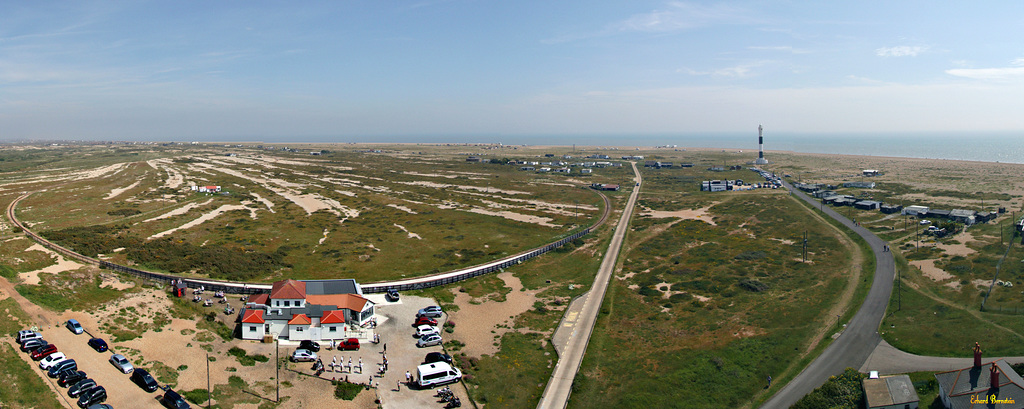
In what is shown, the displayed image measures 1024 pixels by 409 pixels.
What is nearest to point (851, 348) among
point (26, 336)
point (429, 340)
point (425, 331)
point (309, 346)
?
point (429, 340)

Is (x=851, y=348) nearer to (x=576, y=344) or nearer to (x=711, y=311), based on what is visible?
(x=711, y=311)

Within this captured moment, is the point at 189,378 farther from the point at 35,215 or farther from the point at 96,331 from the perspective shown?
the point at 35,215

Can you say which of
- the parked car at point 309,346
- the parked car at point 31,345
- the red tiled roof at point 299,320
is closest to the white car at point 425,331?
A: the parked car at point 309,346

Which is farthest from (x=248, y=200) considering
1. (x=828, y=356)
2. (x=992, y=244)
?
(x=992, y=244)

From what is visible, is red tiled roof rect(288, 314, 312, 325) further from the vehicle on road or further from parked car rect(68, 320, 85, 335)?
parked car rect(68, 320, 85, 335)

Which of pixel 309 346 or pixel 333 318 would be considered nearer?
pixel 309 346

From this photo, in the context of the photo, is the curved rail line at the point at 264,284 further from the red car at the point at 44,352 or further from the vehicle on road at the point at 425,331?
the red car at the point at 44,352
